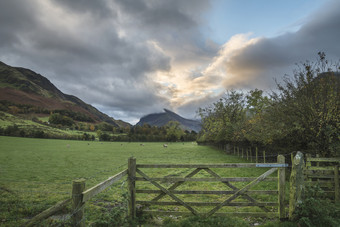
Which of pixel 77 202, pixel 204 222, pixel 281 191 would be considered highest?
pixel 77 202

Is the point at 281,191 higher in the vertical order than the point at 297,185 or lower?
lower

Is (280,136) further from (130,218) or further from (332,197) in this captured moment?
(130,218)

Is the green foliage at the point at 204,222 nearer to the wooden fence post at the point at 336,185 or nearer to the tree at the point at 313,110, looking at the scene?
the wooden fence post at the point at 336,185

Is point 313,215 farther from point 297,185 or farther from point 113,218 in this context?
point 113,218

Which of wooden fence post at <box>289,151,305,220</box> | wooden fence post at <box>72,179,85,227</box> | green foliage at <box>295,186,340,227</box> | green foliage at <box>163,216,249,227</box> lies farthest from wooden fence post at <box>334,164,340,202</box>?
wooden fence post at <box>72,179,85,227</box>

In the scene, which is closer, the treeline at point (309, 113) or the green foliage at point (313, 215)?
the green foliage at point (313, 215)

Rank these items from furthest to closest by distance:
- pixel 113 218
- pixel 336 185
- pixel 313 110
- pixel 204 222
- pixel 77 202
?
pixel 313 110
pixel 336 185
pixel 204 222
pixel 113 218
pixel 77 202

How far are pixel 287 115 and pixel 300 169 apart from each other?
28.1 ft

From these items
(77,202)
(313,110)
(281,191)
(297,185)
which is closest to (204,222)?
(281,191)

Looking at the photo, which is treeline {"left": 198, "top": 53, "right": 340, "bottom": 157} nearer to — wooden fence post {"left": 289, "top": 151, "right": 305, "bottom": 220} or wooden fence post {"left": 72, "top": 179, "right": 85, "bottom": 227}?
wooden fence post {"left": 289, "top": 151, "right": 305, "bottom": 220}

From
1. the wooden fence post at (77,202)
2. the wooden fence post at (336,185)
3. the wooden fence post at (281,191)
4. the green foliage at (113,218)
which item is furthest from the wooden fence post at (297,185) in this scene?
the wooden fence post at (77,202)

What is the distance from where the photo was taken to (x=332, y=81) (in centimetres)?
1194

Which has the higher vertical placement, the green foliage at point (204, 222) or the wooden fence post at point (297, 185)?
the wooden fence post at point (297, 185)

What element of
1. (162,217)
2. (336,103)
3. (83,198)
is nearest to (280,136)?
(336,103)
